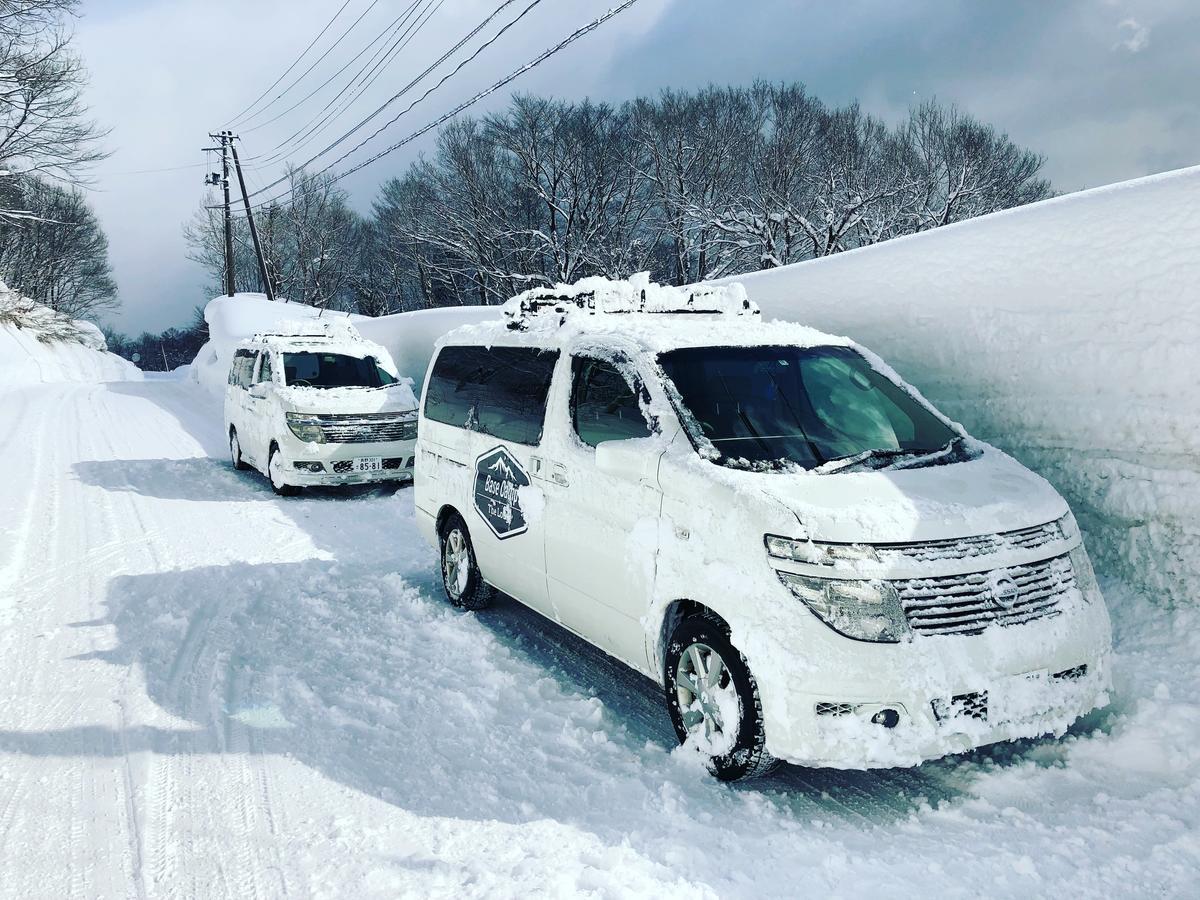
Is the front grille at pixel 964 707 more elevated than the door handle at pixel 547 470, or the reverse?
the door handle at pixel 547 470

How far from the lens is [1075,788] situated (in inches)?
132

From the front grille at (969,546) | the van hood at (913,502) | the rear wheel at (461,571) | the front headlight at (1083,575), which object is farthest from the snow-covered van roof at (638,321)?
the front headlight at (1083,575)

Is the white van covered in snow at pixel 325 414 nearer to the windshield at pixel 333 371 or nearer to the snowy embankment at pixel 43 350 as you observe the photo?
the windshield at pixel 333 371

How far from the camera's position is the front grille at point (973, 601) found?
3100 millimetres

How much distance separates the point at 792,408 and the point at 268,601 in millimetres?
4099

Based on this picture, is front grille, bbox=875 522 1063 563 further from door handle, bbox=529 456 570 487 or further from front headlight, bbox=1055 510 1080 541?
door handle, bbox=529 456 570 487

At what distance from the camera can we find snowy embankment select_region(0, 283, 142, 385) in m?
34.3

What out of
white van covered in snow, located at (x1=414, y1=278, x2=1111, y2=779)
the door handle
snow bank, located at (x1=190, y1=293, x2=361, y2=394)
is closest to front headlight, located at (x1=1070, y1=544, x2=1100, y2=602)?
white van covered in snow, located at (x1=414, y1=278, x2=1111, y2=779)

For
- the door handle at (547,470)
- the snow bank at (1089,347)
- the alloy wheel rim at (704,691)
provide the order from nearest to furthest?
1. the alloy wheel rim at (704,691)
2. the door handle at (547,470)
3. the snow bank at (1089,347)

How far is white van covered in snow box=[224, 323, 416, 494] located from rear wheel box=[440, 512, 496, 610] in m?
4.20

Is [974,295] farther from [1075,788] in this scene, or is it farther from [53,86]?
[53,86]

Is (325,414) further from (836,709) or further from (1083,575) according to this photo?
(1083,575)

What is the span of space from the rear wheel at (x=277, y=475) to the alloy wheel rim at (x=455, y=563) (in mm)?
4609

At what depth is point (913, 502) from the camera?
3.36 metres
